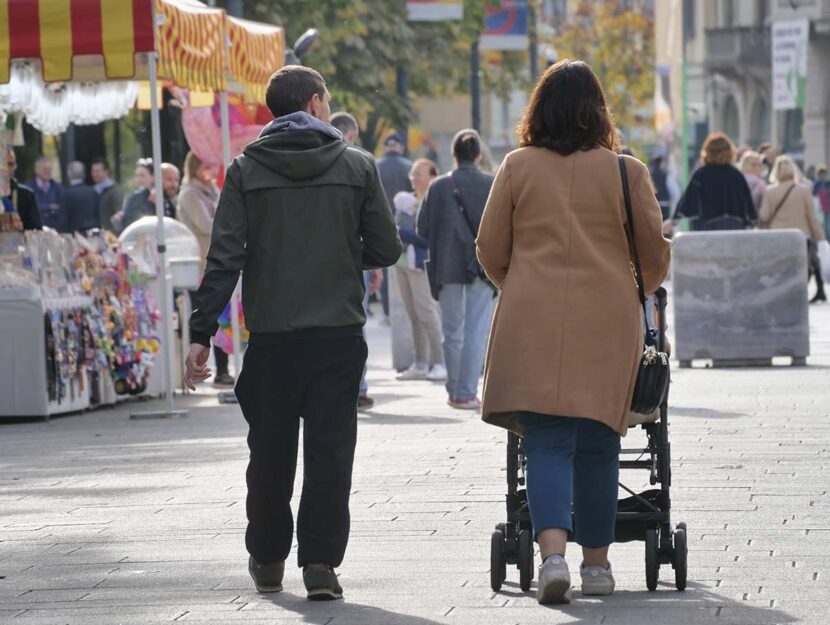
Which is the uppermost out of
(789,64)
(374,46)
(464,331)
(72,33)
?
(374,46)

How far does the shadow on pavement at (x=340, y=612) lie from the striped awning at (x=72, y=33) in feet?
22.1

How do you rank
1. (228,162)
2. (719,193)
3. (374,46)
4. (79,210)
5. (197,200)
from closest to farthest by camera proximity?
(228,162), (197,200), (719,193), (79,210), (374,46)

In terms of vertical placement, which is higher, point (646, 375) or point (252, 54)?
point (252, 54)

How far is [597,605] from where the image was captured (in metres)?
6.29

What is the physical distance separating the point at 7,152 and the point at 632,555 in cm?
827

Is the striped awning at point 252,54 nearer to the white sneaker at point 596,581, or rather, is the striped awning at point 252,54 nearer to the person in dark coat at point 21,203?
the person in dark coat at point 21,203

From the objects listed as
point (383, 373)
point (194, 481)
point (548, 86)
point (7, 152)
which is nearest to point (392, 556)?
point (548, 86)

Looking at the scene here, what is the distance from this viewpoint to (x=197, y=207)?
16.3 m

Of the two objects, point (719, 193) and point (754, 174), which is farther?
point (754, 174)

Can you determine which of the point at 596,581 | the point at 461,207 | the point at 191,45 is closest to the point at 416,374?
the point at 461,207

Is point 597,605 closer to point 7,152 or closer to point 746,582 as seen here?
point 746,582

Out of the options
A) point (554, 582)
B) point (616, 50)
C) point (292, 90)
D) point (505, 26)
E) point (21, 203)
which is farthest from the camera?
point (616, 50)

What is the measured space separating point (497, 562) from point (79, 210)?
18815 mm

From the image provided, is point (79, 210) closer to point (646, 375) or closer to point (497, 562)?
point (497, 562)
